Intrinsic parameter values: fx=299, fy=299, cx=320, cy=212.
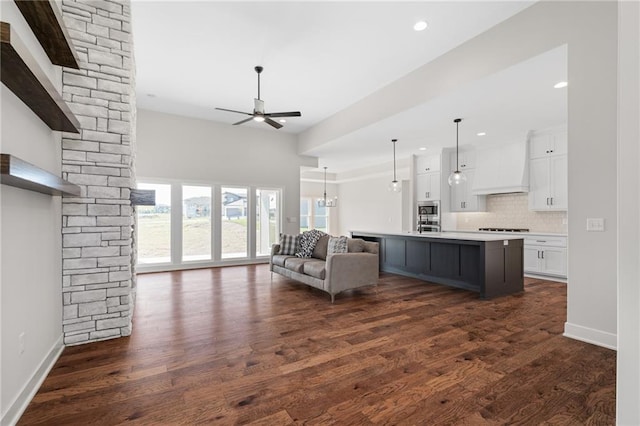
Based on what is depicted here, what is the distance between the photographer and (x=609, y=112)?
8.86 ft

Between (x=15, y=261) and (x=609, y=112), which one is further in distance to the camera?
(x=609, y=112)

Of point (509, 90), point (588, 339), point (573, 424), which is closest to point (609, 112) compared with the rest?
point (509, 90)

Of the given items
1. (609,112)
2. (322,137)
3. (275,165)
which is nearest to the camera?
(609,112)

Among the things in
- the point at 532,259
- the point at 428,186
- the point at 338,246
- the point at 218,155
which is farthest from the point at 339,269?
the point at 428,186

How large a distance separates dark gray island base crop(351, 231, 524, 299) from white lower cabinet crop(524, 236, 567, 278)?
1.42m

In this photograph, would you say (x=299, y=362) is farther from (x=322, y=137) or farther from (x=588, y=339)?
(x=322, y=137)

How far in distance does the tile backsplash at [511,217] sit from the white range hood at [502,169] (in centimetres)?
44

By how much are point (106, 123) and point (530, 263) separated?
7376 mm

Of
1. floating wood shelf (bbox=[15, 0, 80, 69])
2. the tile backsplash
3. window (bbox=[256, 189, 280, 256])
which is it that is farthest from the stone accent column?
the tile backsplash

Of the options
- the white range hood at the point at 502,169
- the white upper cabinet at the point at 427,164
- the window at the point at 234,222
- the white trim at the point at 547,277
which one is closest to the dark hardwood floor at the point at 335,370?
the white trim at the point at 547,277

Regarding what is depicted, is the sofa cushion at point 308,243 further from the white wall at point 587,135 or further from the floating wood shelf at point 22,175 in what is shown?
the floating wood shelf at point 22,175

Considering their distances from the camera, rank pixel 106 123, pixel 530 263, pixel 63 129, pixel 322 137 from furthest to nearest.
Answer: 1. pixel 322 137
2. pixel 530 263
3. pixel 106 123
4. pixel 63 129

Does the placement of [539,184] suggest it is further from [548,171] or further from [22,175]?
[22,175]

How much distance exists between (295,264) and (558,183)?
5.38m
